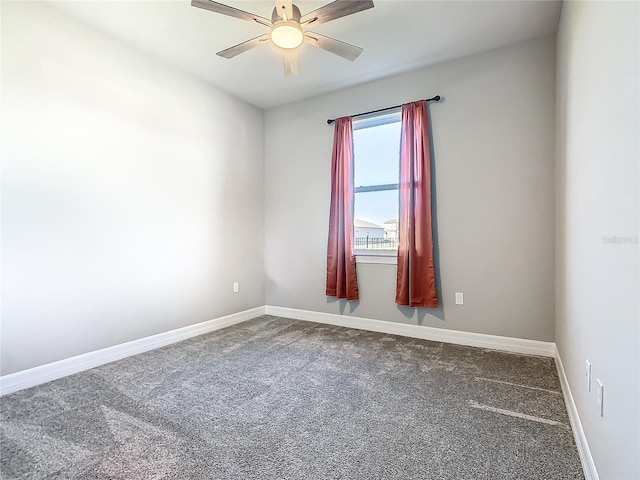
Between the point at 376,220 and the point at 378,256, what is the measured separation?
1.39 feet

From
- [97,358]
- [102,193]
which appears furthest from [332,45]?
[97,358]

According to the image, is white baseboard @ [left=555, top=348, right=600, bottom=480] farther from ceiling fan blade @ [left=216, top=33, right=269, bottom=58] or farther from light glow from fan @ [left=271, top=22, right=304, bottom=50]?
ceiling fan blade @ [left=216, top=33, right=269, bottom=58]

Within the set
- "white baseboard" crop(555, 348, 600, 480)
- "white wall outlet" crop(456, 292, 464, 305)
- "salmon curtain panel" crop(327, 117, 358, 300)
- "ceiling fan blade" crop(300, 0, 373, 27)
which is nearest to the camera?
"white baseboard" crop(555, 348, 600, 480)

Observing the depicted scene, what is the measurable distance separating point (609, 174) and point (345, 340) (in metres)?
2.53

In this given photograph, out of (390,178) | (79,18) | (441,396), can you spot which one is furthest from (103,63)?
(441,396)

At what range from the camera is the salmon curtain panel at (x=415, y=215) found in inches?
124

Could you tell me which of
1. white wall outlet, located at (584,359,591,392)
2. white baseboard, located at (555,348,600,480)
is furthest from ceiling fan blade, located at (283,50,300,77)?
white baseboard, located at (555,348,600,480)

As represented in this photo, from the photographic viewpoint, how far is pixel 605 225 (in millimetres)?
1207

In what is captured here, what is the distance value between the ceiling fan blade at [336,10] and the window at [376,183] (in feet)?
5.24

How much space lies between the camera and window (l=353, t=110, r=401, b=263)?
3520 millimetres

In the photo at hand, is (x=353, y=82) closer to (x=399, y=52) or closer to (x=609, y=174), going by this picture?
(x=399, y=52)

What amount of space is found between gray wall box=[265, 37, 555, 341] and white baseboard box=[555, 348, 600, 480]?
2.76ft

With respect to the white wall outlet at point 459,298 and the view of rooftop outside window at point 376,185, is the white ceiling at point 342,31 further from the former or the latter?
the white wall outlet at point 459,298

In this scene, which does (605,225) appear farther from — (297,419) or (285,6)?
(285,6)
